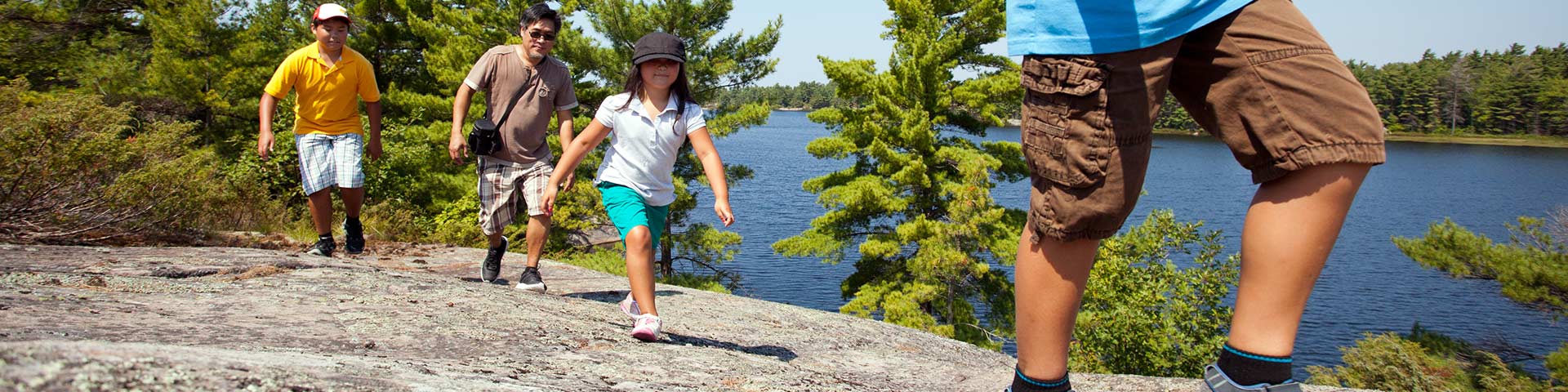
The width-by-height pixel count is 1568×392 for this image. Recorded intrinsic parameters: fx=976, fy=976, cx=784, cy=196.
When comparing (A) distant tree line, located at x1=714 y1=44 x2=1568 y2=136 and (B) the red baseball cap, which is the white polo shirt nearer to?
(B) the red baseball cap

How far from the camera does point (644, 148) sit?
4125mm

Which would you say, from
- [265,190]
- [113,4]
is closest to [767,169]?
[113,4]

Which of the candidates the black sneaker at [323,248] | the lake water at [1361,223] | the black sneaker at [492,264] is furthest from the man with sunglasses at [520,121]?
the lake water at [1361,223]

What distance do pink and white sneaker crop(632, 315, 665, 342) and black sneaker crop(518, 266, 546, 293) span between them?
5.74ft

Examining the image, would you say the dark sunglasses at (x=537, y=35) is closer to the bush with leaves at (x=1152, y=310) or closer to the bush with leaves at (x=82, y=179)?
the bush with leaves at (x=82, y=179)

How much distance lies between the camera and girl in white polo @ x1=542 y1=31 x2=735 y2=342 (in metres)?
3.98

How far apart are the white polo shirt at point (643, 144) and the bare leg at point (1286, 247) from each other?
2583 millimetres

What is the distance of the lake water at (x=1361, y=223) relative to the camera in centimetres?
3000

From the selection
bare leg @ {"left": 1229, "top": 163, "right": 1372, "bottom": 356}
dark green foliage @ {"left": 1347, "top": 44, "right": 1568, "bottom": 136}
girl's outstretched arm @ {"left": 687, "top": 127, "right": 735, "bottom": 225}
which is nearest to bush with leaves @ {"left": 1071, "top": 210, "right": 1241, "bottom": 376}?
girl's outstretched arm @ {"left": 687, "top": 127, "right": 735, "bottom": 225}

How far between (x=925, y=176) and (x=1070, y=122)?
24016mm

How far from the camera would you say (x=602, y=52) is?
25.6 metres

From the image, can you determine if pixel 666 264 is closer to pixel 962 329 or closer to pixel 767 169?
pixel 962 329

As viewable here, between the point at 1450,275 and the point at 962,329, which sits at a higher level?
the point at 1450,275

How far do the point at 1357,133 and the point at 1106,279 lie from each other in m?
26.3
